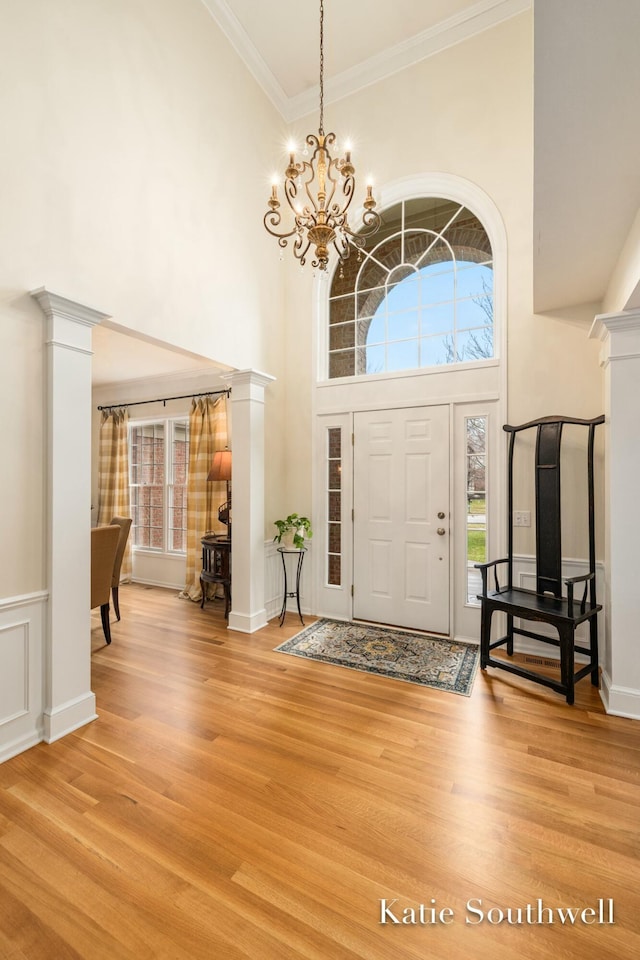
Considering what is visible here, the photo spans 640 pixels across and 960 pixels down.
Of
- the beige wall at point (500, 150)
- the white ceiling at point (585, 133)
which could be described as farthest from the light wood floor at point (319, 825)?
the white ceiling at point (585, 133)

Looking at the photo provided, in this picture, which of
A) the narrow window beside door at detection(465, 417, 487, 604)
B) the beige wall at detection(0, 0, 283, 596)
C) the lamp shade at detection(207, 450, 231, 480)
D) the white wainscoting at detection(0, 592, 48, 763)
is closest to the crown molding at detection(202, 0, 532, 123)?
the beige wall at detection(0, 0, 283, 596)

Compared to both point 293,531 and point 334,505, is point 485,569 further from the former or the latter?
point 293,531

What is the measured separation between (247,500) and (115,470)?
310 centimetres

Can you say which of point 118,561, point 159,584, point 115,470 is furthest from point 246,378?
point 159,584

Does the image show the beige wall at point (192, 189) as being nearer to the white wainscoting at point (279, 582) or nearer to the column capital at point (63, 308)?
the column capital at point (63, 308)

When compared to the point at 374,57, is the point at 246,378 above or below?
below

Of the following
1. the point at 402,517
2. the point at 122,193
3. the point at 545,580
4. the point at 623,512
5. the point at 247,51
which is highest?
the point at 247,51

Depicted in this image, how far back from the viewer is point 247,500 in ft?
13.1

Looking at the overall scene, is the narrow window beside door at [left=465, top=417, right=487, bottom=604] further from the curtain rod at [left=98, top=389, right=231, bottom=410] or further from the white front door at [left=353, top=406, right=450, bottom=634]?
the curtain rod at [left=98, top=389, right=231, bottom=410]

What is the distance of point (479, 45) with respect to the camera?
3709 mm

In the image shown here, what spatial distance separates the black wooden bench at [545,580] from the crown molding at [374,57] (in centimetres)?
348

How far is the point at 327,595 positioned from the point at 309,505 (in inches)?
36.0

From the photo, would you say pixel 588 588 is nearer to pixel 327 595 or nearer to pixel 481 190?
pixel 327 595

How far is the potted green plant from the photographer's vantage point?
13.8 ft
